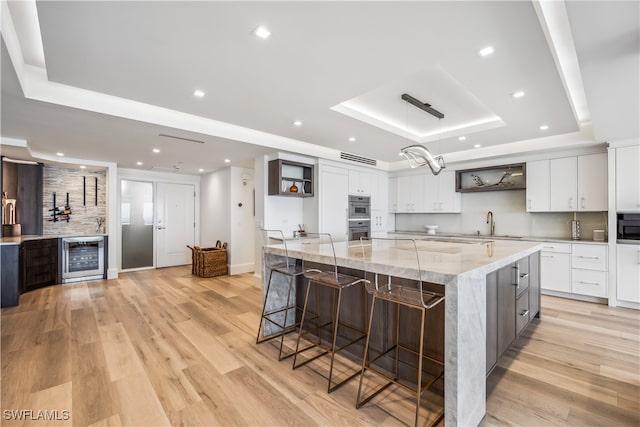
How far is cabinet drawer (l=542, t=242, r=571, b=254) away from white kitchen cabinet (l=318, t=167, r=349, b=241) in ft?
10.6

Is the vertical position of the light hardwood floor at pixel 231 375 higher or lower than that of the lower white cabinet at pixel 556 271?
lower

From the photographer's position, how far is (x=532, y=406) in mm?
1904

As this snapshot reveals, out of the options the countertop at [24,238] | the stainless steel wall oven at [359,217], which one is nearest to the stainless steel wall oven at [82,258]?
the countertop at [24,238]

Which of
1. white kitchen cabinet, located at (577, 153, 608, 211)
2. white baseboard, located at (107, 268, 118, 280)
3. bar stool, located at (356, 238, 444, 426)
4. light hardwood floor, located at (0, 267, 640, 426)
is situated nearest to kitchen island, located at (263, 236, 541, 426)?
bar stool, located at (356, 238, 444, 426)

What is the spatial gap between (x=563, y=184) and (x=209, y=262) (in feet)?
20.8

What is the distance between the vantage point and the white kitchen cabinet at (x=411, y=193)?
642 cm

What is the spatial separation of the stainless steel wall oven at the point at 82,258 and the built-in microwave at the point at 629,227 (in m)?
8.50

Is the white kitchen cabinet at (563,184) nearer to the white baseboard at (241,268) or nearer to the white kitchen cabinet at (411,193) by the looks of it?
the white kitchen cabinet at (411,193)

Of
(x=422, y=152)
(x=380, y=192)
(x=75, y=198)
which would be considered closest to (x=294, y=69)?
(x=422, y=152)

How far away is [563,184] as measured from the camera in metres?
4.57

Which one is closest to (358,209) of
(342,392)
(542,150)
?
(542,150)

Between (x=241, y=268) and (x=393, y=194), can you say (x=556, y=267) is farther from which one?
(x=241, y=268)

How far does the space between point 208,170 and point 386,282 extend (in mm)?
5628

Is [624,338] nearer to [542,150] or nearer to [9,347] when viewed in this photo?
[542,150]
